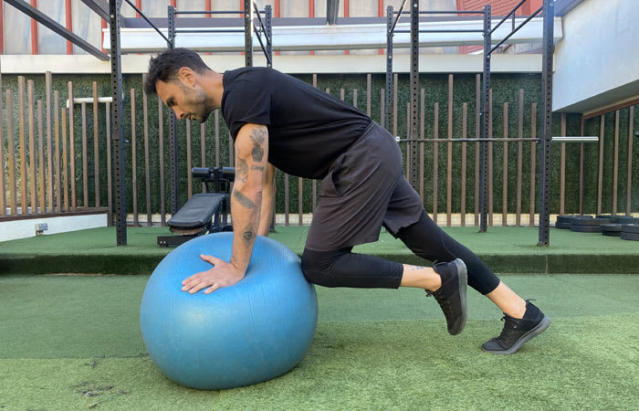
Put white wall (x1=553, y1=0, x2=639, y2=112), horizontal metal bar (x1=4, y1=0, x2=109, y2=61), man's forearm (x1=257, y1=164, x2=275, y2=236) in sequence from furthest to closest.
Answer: white wall (x1=553, y1=0, x2=639, y2=112), horizontal metal bar (x1=4, y1=0, x2=109, y2=61), man's forearm (x1=257, y1=164, x2=275, y2=236)

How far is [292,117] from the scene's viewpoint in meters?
1.52

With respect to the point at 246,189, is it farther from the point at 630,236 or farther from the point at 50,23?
the point at 50,23

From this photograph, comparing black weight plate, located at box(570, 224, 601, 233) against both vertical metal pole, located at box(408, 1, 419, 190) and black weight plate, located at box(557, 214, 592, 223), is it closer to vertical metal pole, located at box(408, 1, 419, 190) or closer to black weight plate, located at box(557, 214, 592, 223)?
black weight plate, located at box(557, 214, 592, 223)

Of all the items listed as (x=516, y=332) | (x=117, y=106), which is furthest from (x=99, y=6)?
(x=516, y=332)

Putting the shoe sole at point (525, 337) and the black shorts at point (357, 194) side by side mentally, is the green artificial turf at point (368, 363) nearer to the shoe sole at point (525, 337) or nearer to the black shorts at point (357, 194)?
the shoe sole at point (525, 337)

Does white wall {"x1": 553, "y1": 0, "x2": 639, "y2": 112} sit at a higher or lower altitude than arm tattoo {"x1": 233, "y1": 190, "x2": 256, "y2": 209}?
higher

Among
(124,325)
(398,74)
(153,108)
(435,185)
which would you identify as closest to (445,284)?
(124,325)

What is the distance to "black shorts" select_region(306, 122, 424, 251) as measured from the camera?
5.08 ft

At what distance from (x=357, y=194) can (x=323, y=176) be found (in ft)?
0.68

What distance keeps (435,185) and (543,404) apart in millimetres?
4877

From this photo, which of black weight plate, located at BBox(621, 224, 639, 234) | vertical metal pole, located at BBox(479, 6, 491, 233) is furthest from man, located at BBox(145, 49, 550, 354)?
vertical metal pole, located at BBox(479, 6, 491, 233)

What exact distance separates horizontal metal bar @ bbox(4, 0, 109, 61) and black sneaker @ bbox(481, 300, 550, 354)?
175 inches

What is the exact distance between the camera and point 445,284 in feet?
5.29

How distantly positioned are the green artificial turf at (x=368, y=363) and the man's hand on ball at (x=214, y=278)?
0.35 m
